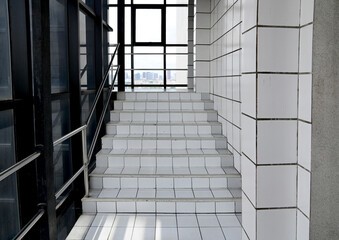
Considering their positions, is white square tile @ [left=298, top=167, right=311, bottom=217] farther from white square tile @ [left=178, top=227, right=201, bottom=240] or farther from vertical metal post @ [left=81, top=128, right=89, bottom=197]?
vertical metal post @ [left=81, top=128, right=89, bottom=197]

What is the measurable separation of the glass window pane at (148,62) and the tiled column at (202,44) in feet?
8.58

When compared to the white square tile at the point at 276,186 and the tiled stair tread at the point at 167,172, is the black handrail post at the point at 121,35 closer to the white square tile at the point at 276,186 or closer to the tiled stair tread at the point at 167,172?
the tiled stair tread at the point at 167,172

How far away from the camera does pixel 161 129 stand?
4.52 metres

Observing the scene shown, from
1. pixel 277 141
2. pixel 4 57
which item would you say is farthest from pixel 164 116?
pixel 277 141

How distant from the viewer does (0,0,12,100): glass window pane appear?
1.93 meters

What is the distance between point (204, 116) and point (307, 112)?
11.1 ft

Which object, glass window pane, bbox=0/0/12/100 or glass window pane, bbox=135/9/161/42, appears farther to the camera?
glass window pane, bbox=135/9/161/42

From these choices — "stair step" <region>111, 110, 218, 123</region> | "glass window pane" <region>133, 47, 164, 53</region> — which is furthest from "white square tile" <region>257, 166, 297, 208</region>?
"glass window pane" <region>133, 47, 164, 53</region>

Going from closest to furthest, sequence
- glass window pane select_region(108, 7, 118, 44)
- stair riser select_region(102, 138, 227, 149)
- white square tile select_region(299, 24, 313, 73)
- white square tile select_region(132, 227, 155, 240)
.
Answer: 1. white square tile select_region(299, 24, 313, 73)
2. white square tile select_region(132, 227, 155, 240)
3. stair riser select_region(102, 138, 227, 149)
4. glass window pane select_region(108, 7, 118, 44)

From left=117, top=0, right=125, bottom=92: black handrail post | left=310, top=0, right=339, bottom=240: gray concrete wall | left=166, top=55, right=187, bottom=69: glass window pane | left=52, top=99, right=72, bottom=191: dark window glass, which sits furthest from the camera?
left=166, top=55, right=187, bottom=69: glass window pane

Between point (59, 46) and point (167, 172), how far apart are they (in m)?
1.73

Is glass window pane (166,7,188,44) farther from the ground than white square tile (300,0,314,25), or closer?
farther from the ground

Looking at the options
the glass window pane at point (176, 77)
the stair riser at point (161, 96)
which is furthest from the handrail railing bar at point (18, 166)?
the glass window pane at point (176, 77)

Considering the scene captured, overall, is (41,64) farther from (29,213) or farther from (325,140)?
(325,140)
